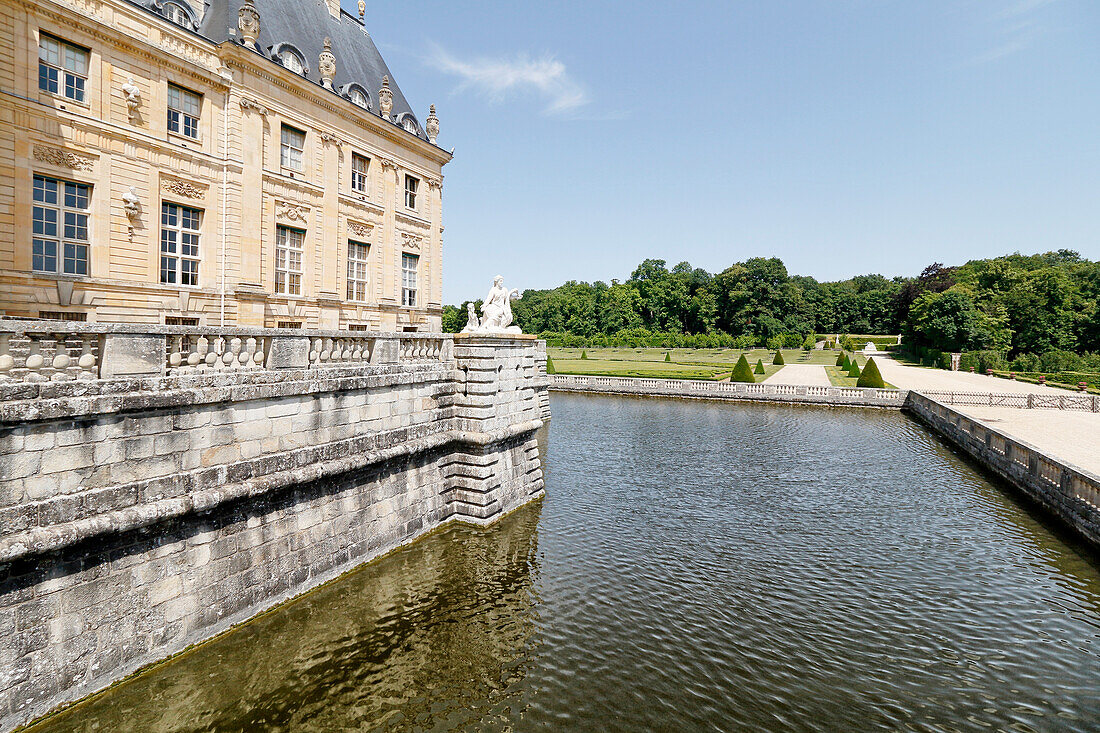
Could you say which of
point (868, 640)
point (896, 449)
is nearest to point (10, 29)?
point (868, 640)

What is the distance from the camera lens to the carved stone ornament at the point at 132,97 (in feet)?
56.6

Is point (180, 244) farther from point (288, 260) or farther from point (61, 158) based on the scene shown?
point (288, 260)

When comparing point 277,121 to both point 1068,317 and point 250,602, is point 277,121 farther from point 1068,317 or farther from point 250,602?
point 1068,317

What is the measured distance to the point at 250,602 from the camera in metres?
9.30

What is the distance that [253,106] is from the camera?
21.0 m

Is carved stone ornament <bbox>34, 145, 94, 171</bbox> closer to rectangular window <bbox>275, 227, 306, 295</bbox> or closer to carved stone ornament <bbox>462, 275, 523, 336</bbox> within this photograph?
rectangular window <bbox>275, 227, 306, 295</bbox>

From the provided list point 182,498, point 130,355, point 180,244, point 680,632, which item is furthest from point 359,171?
point 680,632

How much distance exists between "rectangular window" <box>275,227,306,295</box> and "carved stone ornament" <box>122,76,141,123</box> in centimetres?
582

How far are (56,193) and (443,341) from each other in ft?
40.7

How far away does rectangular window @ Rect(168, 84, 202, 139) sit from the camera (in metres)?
18.9

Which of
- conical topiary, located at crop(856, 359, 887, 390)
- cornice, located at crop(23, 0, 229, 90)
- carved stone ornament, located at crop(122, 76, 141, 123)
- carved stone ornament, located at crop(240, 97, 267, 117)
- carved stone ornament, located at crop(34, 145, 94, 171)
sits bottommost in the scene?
conical topiary, located at crop(856, 359, 887, 390)

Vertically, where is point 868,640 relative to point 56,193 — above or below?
below

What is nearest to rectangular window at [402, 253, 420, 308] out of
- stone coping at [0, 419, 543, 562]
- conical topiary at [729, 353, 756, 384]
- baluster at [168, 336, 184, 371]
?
stone coping at [0, 419, 543, 562]

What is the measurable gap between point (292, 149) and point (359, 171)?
3601 millimetres
